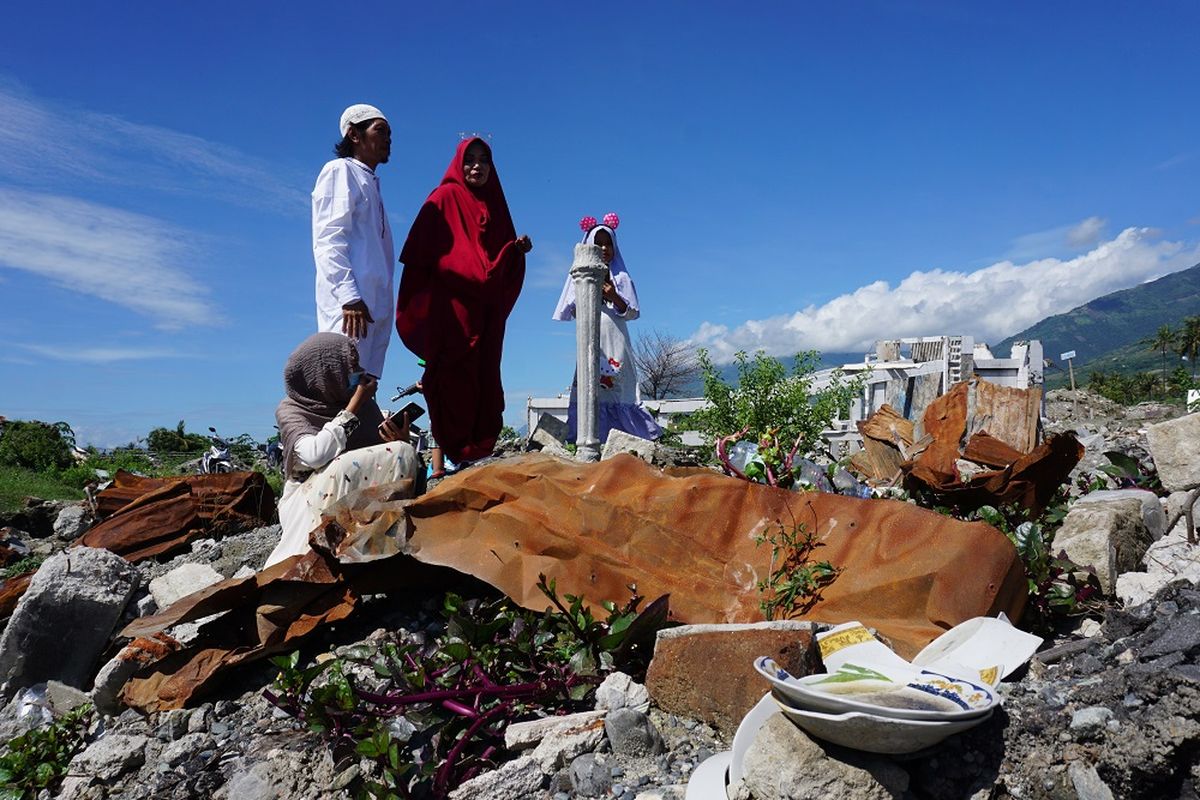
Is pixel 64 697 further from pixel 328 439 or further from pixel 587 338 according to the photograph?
pixel 587 338

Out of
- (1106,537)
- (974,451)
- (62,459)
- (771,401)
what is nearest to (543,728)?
(1106,537)

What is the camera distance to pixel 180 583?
3768 millimetres

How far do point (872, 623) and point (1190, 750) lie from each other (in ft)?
2.62

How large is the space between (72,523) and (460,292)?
12.2 feet

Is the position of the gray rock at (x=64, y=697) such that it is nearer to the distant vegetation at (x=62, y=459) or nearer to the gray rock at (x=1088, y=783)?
the gray rock at (x=1088, y=783)

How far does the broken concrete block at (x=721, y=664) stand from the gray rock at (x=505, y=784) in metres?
0.40

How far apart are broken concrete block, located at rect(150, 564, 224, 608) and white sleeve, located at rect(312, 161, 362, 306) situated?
1866 millimetres

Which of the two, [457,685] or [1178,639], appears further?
[457,685]

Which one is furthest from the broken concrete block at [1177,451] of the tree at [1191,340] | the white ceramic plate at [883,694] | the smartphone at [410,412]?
the tree at [1191,340]

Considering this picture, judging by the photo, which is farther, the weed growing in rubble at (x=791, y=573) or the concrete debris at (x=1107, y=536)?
the concrete debris at (x=1107, y=536)

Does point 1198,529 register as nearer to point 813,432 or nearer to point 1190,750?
point 1190,750

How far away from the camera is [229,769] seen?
243cm

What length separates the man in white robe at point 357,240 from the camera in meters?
5.11

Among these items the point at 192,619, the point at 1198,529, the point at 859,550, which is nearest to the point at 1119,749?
the point at 859,550
